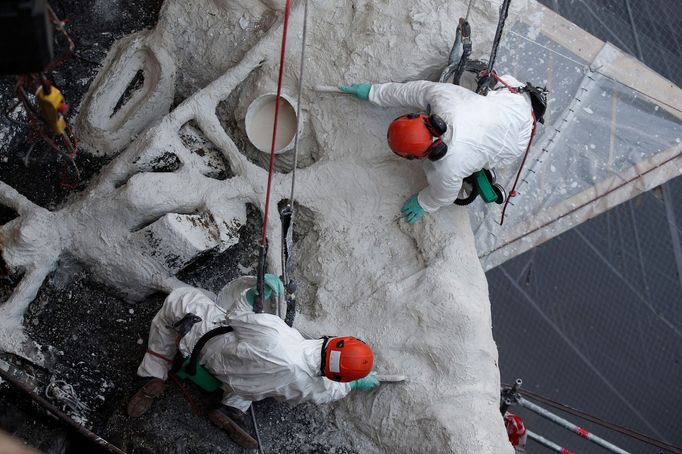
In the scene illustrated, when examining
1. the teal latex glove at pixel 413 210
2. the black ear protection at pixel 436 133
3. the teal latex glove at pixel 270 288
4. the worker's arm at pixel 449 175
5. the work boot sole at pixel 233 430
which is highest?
the black ear protection at pixel 436 133

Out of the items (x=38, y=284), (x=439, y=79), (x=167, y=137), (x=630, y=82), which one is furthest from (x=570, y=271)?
(x=38, y=284)

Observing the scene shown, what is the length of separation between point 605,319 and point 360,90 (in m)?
2.20

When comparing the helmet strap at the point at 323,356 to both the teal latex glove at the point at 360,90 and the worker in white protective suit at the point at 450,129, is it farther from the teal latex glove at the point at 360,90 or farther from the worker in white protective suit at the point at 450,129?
the teal latex glove at the point at 360,90

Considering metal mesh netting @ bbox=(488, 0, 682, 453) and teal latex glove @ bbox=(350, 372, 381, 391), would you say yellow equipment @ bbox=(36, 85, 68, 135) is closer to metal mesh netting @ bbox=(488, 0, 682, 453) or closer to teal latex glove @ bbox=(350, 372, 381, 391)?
teal latex glove @ bbox=(350, 372, 381, 391)

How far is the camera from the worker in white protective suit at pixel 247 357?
3615 millimetres

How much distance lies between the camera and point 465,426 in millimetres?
3797

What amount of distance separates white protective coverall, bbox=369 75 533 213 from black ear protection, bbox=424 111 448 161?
0.06 meters

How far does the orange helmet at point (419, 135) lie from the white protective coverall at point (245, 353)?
3.06 ft

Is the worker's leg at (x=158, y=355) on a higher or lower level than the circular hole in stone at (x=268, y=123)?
lower

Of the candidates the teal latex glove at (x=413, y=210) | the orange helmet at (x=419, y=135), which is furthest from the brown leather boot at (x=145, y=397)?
the orange helmet at (x=419, y=135)

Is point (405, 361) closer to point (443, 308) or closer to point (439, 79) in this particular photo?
point (443, 308)

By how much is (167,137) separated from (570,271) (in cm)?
258

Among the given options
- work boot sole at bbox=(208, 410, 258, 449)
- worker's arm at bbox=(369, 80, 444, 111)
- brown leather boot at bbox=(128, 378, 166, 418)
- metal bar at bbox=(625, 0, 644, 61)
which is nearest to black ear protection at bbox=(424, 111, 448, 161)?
worker's arm at bbox=(369, 80, 444, 111)

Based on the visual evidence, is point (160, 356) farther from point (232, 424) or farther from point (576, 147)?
point (576, 147)
